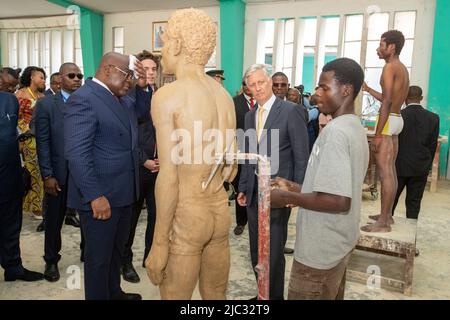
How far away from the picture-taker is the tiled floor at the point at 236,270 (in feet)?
10.1

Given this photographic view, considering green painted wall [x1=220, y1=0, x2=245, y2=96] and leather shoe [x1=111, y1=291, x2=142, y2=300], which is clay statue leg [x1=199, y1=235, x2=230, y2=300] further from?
green painted wall [x1=220, y1=0, x2=245, y2=96]

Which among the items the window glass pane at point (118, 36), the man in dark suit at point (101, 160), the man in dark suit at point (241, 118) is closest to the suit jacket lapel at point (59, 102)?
the man in dark suit at point (101, 160)

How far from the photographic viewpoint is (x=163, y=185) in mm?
1793

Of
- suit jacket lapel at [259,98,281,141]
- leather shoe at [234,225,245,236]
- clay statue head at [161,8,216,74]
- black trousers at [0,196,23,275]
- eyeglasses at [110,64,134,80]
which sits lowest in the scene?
leather shoe at [234,225,245,236]

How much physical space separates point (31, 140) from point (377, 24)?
7579 millimetres

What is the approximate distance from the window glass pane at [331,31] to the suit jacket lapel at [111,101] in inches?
308

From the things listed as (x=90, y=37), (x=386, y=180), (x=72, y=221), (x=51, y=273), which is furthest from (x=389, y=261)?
(x=90, y=37)

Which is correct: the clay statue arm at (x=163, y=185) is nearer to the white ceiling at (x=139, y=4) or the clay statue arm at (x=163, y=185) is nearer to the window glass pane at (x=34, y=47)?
the white ceiling at (x=139, y=4)

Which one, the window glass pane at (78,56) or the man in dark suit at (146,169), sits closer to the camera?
the man in dark suit at (146,169)

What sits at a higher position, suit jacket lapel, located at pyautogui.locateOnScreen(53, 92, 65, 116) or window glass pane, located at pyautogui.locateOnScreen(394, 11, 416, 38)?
window glass pane, located at pyautogui.locateOnScreen(394, 11, 416, 38)

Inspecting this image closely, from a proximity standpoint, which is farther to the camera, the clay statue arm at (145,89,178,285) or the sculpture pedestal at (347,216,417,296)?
the sculpture pedestal at (347,216,417,296)

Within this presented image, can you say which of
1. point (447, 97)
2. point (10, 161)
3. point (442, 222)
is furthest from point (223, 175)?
point (447, 97)

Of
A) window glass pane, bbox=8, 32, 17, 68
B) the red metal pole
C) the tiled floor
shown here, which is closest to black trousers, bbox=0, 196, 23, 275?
the tiled floor

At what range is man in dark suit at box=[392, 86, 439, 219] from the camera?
4273 mm
